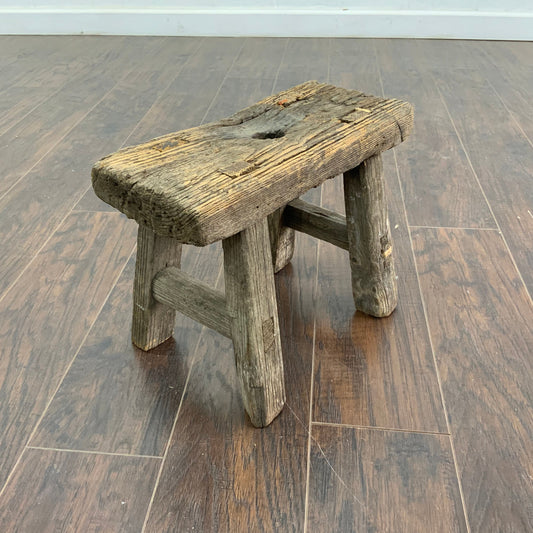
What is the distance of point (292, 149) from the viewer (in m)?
0.94

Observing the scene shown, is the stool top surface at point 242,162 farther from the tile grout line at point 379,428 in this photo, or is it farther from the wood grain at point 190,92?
the wood grain at point 190,92

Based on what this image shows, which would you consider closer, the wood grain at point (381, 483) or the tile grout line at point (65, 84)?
the wood grain at point (381, 483)

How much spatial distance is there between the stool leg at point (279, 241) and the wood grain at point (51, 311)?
0.38 m

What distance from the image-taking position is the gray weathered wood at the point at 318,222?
1246 millimetres

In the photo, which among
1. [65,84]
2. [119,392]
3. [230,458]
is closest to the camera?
[230,458]

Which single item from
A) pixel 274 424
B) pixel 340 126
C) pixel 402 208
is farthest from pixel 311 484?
pixel 402 208

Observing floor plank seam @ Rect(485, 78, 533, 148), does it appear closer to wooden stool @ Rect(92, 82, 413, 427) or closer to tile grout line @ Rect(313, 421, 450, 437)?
wooden stool @ Rect(92, 82, 413, 427)

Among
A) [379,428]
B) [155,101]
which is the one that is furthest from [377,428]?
[155,101]

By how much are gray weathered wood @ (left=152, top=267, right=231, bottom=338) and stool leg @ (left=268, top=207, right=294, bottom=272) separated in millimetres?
291

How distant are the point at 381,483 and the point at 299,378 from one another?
10.3 inches

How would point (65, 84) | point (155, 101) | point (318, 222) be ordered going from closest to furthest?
point (318, 222)
point (155, 101)
point (65, 84)

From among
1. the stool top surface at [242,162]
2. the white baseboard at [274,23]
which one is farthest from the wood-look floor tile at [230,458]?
the white baseboard at [274,23]

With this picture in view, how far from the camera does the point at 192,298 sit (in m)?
1.05

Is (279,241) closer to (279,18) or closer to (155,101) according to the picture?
(155,101)
